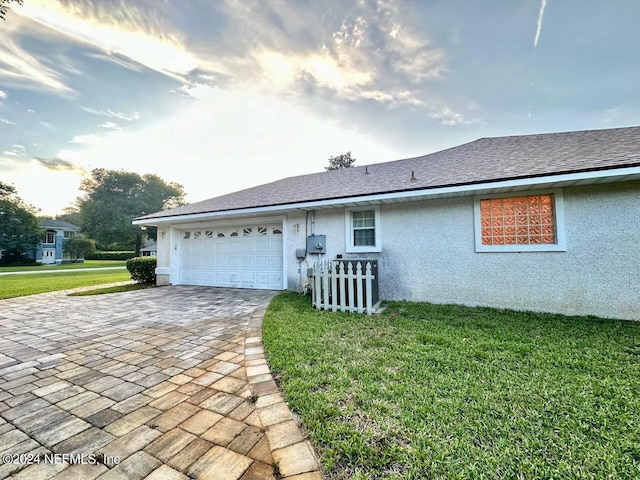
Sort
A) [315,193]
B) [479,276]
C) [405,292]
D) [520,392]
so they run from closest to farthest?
[520,392]
[479,276]
[405,292]
[315,193]

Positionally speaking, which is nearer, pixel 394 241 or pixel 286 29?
pixel 394 241

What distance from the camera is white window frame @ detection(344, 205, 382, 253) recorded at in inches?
278

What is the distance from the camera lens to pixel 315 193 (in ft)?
26.5

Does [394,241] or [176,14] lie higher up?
[176,14]

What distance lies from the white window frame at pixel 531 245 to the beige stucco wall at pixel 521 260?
0.29 feet

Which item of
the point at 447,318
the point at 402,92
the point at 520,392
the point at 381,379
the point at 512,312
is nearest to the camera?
the point at 520,392

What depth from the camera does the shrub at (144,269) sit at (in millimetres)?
11328

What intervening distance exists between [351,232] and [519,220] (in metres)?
3.98

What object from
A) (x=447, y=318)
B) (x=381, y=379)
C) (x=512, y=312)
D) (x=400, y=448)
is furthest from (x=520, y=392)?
(x=512, y=312)

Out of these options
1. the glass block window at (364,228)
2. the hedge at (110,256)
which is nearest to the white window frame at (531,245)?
the glass block window at (364,228)

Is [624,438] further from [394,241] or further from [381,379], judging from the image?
[394,241]

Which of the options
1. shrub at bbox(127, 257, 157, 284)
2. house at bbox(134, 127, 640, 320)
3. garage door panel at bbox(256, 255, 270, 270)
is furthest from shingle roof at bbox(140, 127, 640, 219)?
shrub at bbox(127, 257, 157, 284)

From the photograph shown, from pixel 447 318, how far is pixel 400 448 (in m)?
3.86

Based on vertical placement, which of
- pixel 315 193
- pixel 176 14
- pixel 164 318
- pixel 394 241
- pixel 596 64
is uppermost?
pixel 176 14
